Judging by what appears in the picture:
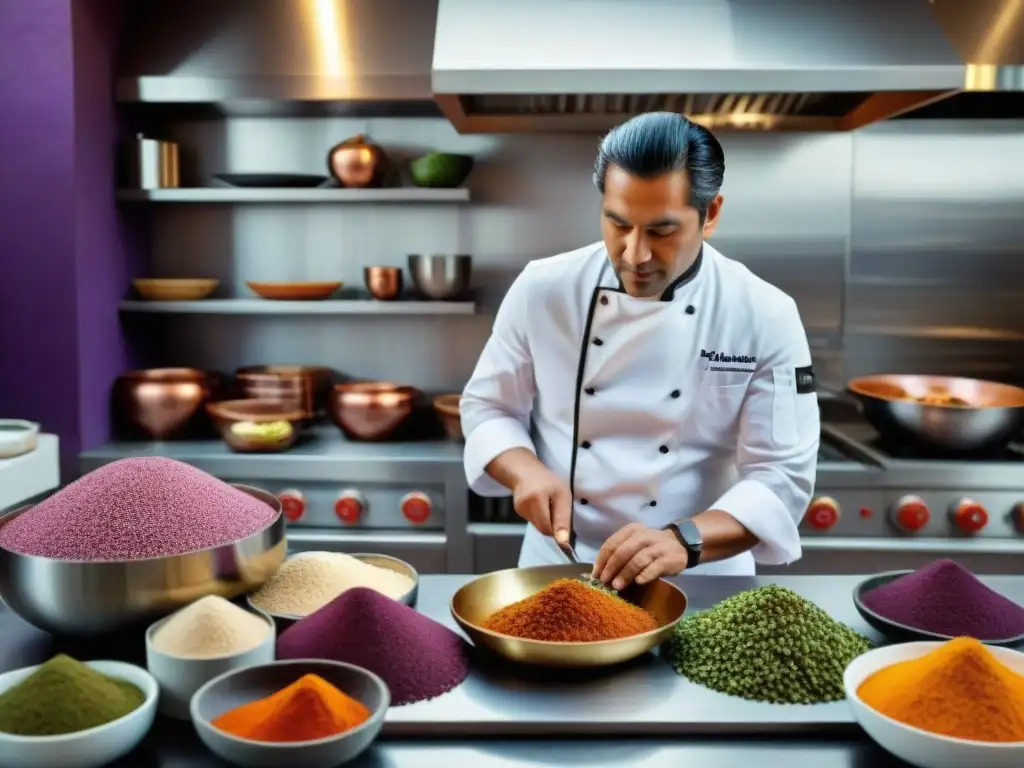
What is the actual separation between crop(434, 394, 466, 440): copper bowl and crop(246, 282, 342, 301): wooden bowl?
0.53 meters

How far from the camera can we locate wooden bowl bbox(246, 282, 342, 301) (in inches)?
126

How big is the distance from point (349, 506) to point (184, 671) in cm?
176

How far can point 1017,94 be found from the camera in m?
3.20

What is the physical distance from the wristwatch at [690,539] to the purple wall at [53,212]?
206 centimetres

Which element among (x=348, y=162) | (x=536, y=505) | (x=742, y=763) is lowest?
(x=742, y=763)

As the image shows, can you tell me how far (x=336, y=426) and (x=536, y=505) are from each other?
5.53 ft

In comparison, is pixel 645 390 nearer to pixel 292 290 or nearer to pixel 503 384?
pixel 503 384

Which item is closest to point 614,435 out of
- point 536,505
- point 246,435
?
point 536,505

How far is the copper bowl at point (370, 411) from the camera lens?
3.07 m

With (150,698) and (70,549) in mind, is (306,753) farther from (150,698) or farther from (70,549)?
(70,549)

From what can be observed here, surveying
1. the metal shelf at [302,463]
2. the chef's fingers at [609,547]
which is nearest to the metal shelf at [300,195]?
the metal shelf at [302,463]

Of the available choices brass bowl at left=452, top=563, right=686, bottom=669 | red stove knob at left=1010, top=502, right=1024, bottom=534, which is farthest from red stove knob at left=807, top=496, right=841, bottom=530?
brass bowl at left=452, top=563, right=686, bottom=669

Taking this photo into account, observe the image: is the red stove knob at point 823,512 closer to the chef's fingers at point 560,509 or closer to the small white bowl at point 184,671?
the chef's fingers at point 560,509

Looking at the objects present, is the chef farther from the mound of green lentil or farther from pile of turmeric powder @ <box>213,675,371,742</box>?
pile of turmeric powder @ <box>213,675,371,742</box>
